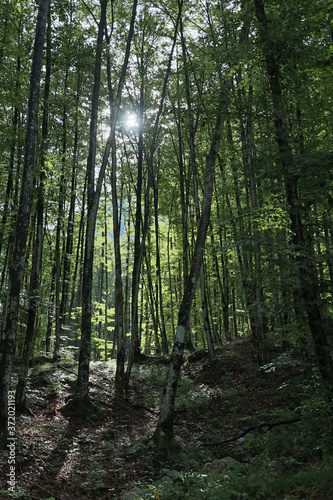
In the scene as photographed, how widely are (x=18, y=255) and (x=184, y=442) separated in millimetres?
5504

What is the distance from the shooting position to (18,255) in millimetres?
6656

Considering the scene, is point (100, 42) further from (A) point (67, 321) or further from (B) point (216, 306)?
A: (B) point (216, 306)

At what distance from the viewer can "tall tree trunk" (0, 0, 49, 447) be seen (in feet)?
20.5

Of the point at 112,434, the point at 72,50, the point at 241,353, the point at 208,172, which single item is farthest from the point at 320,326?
the point at 241,353

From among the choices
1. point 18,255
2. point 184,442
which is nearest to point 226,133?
point 18,255

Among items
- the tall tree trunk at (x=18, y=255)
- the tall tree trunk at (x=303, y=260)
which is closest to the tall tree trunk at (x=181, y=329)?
the tall tree trunk at (x=303, y=260)

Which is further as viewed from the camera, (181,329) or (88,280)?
(88,280)

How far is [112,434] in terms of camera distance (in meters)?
8.33

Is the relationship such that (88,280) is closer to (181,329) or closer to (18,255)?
(18,255)

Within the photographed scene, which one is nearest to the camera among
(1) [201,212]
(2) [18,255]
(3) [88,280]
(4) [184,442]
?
(2) [18,255]

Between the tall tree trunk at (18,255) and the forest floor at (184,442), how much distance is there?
117cm

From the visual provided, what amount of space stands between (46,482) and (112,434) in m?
2.91

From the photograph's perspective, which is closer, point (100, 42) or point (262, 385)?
point (100, 42)

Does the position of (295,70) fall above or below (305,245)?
above
